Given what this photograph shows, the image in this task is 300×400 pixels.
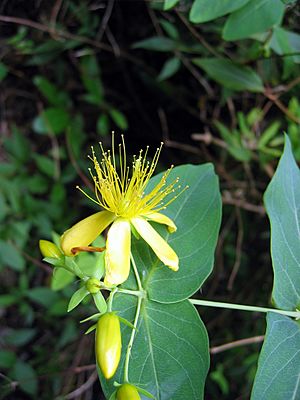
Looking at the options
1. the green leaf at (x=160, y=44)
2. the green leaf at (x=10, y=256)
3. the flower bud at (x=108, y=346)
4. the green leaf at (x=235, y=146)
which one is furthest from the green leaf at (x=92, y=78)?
the flower bud at (x=108, y=346)

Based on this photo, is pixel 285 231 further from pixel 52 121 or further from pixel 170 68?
pixel 52 121

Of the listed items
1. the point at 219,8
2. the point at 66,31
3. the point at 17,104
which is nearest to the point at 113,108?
the point at 66,31

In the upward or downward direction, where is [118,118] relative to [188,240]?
downward

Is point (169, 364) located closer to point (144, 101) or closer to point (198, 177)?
point (198, 177)

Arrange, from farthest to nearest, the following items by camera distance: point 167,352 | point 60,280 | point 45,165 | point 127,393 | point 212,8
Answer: point 45,165, point 60,280, point 212,8, point 167,352, point 127,393

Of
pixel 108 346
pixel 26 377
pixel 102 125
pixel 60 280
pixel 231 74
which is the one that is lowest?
pixel 26 377

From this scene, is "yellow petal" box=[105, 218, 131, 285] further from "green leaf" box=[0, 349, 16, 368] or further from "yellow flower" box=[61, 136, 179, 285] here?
"green leaf" box=[0, 349, 16, 368]

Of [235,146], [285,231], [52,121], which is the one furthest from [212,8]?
[52,121]
